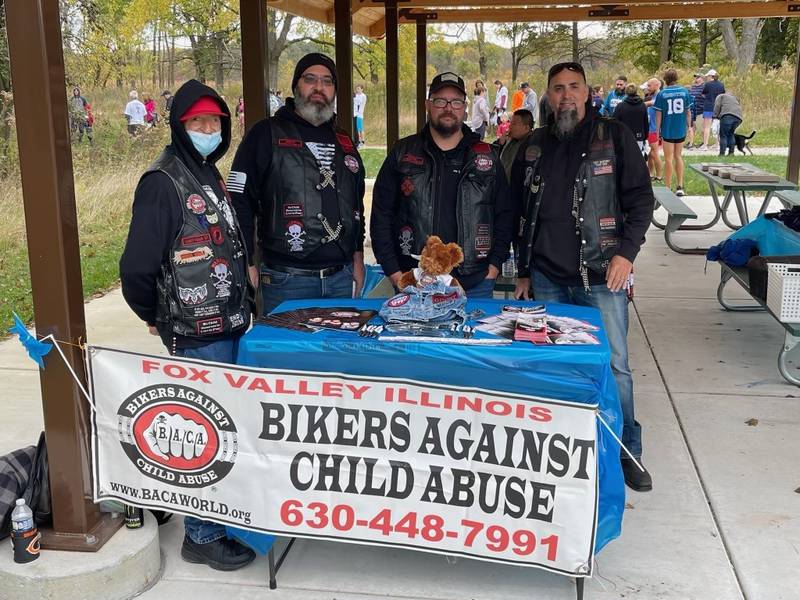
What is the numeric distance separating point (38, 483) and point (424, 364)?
4.85 feet

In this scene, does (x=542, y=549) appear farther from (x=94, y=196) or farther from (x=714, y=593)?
(x=94, y=196)

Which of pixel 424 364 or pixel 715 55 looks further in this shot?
pixel 715 55

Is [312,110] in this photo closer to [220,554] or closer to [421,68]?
[220,554]

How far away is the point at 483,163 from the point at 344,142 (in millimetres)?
699

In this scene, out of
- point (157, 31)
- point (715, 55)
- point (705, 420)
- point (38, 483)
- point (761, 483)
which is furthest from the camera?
point (715, 55)

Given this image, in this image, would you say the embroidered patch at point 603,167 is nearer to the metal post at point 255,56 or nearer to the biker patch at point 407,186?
the biker patch at point 407,186

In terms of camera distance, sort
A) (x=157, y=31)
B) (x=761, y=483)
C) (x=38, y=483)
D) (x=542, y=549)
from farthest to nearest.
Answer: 1. (x=157, y=31)
2. (x=761, y=483)
3. (x=38, y=483)
4. (x=542, y=549)

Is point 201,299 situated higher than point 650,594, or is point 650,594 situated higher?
point 201,299

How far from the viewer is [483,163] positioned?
3.97 meters

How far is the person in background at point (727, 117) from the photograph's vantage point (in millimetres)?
18656

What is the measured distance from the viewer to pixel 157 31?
22484mm

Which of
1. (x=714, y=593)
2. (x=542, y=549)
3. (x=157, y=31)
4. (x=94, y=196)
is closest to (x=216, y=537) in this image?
(x=542, y=549)

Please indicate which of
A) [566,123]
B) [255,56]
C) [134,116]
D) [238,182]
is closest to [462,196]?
[566,123]

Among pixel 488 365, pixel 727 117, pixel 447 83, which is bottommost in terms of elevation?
pixel 488 365
